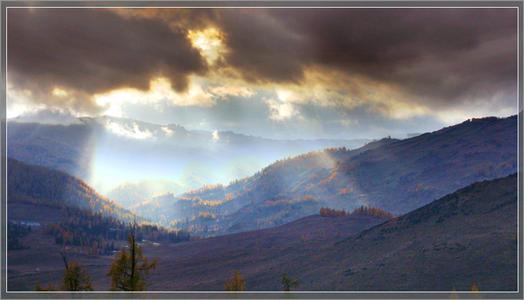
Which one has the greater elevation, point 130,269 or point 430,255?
point 130,269

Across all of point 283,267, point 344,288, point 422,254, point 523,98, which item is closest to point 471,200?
point 422,254

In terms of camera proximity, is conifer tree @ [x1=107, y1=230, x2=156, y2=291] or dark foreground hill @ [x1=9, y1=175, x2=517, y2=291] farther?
dark foreground hill @ [x1=9, y1=175, x2=517, y2=291]

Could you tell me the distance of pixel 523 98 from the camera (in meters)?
50.0

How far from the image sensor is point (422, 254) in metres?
137

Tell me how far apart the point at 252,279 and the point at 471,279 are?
84.7 m

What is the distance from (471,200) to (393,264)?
133 ft

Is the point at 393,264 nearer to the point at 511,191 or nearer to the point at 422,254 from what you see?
the point at 422,254

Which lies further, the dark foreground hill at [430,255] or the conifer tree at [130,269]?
the dark foreground hill at [430,255]

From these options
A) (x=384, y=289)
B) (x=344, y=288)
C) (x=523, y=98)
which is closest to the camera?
(x=523, y=98)

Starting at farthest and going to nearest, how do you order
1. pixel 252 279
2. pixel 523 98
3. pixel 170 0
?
pixel 252 279
pixel 523 98
pixel 170 0

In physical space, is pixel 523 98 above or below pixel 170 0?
below

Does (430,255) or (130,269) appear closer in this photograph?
(130,269)

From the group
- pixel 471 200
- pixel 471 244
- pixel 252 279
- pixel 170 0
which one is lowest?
pixel 252 279

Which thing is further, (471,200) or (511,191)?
(471,200)
